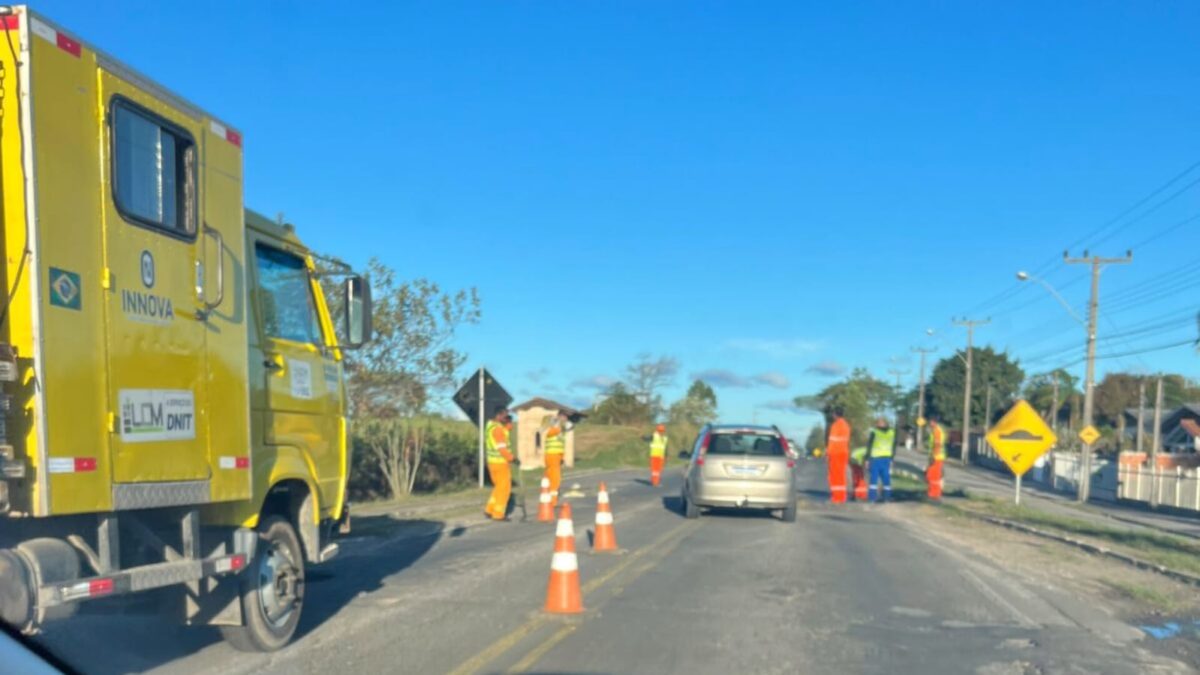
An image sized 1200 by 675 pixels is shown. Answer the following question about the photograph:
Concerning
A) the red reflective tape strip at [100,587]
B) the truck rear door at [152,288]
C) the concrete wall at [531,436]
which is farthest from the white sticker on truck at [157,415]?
the concrete wall at [531,436]

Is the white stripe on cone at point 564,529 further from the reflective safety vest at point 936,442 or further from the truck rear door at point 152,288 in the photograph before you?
the reflective safety vest at point 936,442

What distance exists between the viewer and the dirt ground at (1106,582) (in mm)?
8422

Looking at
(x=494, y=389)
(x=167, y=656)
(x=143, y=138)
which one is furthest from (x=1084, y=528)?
(x=143, y=138)

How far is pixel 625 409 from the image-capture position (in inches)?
2844

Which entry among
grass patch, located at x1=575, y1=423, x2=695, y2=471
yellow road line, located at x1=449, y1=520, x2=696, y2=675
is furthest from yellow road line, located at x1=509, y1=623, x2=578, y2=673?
grass patch, located at x1=575, y1=423, x2=695, y2=471

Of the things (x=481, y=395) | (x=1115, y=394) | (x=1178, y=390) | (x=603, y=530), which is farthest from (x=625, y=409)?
(x=603, y=530)

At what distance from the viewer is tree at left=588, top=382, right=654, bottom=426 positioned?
237 ft

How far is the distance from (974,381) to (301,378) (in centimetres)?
11034

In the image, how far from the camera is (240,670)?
6.45 m

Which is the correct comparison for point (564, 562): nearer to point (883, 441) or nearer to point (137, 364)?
point (137, 364)

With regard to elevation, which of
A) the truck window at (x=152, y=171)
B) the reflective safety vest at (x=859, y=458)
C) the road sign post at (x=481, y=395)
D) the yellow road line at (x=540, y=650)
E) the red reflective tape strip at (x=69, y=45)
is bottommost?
the yellow road line at (x=540, y=650)

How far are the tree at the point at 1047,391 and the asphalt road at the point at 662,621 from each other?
3344 inches

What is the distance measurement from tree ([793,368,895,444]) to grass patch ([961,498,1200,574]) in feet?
239

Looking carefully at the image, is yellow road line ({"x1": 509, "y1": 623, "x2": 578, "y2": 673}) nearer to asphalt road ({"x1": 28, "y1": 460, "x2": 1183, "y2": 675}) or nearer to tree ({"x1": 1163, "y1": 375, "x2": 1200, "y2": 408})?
asphalt road ({"x1": 28, "y1": 460, "x2": 1183, "y2": 675})
